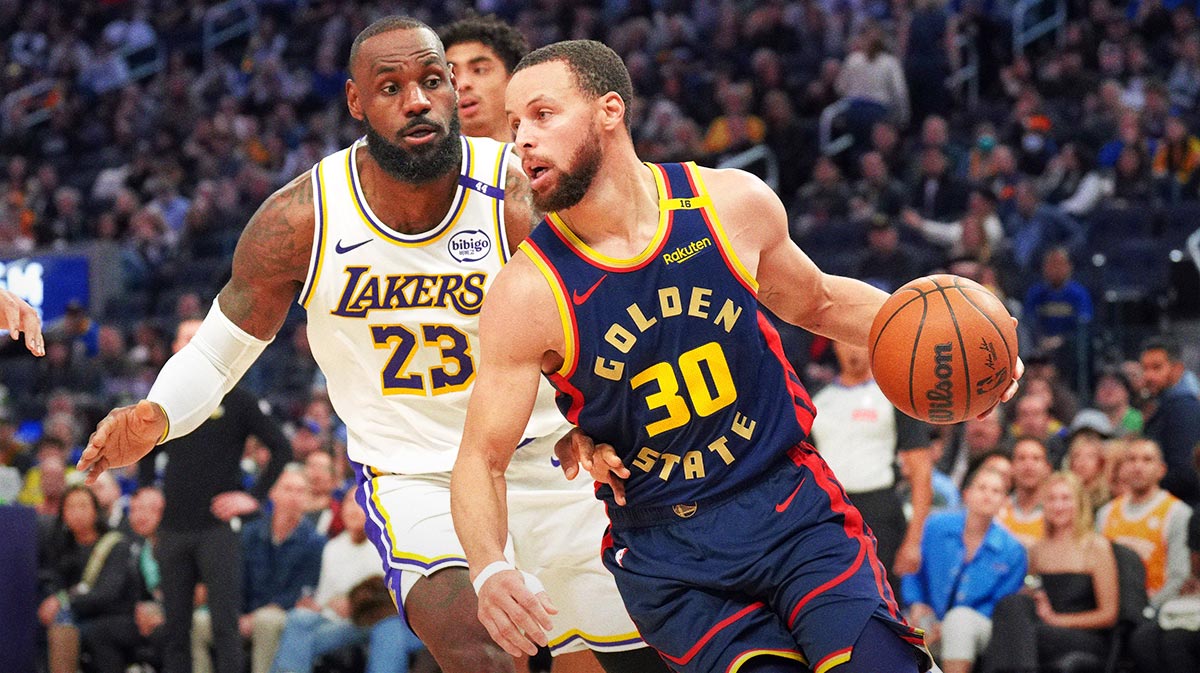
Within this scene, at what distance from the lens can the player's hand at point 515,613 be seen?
3.25 meters

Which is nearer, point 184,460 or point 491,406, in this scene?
point 491,406

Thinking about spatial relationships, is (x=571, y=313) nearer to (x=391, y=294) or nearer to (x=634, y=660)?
(x=391, y=294)

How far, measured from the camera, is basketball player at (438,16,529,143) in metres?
5.45

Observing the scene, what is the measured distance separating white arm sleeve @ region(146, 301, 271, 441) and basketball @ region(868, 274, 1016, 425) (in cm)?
186

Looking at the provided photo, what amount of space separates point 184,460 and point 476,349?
4463 mm

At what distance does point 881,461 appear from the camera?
7844mm

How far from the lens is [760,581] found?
3.58 meters

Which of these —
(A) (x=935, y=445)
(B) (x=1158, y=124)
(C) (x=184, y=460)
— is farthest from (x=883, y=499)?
(B) (x=1158, y=124)

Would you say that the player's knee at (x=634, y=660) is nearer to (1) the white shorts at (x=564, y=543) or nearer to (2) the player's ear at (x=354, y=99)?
(1) the white shorts at (x=564, y=543)

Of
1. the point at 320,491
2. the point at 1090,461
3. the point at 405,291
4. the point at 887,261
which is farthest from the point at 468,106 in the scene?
the point at 887,261

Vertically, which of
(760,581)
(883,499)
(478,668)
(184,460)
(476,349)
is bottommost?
(883,499)

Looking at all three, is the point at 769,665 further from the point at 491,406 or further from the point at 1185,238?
the point at 1185,238

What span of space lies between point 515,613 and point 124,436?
164 centimetres

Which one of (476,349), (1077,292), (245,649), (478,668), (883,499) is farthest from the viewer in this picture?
(1077,292)
